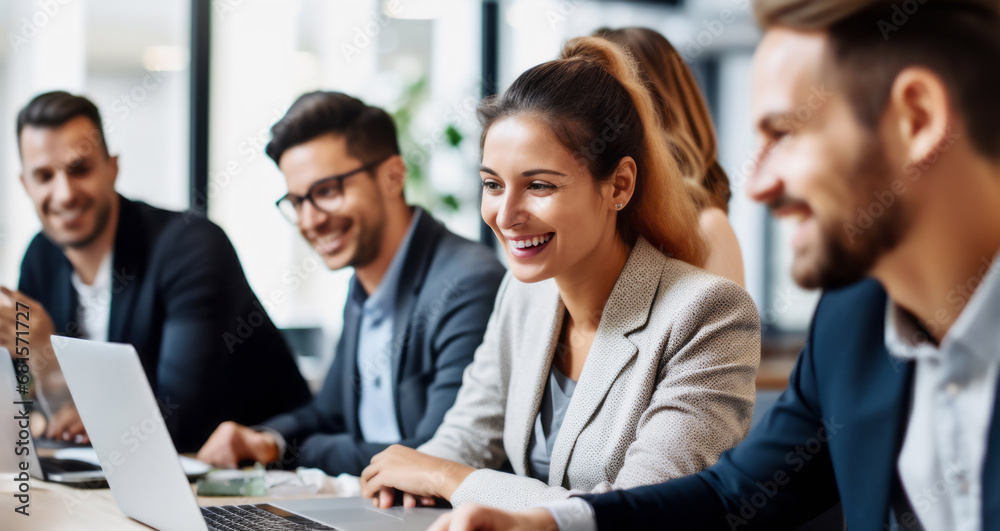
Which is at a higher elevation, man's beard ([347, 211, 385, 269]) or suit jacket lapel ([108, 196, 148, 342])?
man's beard ([347, 211, 385, 269])

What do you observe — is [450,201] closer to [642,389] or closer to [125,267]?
[125,267]

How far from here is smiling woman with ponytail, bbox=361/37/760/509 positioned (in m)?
1.43

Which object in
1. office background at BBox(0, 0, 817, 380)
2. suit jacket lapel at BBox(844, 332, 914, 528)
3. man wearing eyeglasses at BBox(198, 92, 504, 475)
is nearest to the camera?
suit jacket lapel at BBox(844, 332, 914, 528)

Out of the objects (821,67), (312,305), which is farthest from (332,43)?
(821,67)

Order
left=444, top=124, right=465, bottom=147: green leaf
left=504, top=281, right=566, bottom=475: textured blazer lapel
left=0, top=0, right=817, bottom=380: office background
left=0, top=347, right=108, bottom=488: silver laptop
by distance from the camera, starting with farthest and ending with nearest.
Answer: left=444, top=124, right=465, bottom=147: green leaf → left=0, top=0, right=817, bottom=380: office background → left=504, top=281, right=566, bottom=475: textured blazer lapel → left=0, top=347, right=108, bottom=488: silver laptop

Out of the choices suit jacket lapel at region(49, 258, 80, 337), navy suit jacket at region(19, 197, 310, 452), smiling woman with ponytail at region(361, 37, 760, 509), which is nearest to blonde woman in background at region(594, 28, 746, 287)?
smiling woman with ponytail at region(361, 37, 760, 509)

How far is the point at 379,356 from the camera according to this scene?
2.43 m

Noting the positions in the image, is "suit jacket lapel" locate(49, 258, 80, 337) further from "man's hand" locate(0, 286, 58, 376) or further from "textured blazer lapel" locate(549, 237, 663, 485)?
"textured blazer lapel" locate(549, 237, 663, 485)

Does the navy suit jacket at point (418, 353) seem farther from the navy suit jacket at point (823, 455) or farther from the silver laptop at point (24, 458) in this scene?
the navy suit jacket at point (823, 455)

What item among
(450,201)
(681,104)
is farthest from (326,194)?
(450,201)

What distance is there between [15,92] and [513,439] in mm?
3658

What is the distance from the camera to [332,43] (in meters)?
5.00

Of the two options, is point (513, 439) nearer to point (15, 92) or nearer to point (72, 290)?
point (72, 290)

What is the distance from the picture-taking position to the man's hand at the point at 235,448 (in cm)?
204
